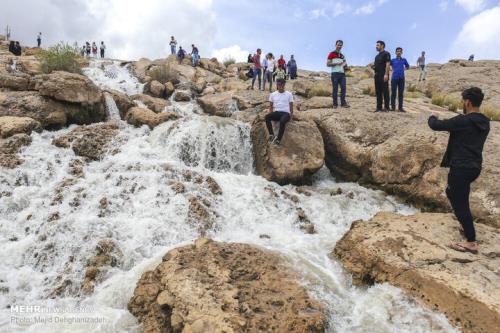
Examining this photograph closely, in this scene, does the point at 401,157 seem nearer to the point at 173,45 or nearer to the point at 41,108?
the point at 41,108

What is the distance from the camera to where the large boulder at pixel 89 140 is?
10.4 metres

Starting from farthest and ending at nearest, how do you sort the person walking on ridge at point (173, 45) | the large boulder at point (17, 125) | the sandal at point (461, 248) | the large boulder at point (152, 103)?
the person walking on ridge at point (173, 45) < the large boulder at point (152, 103) < the large boulder at point (17, 125) < the sandal at point (461, 248)

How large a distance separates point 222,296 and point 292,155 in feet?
20.3

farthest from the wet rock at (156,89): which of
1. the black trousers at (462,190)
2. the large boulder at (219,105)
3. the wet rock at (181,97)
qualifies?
the black trousers at (462,190)

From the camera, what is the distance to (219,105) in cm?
1593

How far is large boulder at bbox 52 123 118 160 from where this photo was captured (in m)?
10.4

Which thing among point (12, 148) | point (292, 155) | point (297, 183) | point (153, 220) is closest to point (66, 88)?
point (12, 148)

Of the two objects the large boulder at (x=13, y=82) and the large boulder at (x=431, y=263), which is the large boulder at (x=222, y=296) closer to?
the large boulder at (x=431, y=263)

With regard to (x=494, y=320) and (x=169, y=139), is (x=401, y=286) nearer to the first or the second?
(x=494, y=320)

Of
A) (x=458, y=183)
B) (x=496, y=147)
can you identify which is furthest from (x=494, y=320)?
(x=496, y=147)

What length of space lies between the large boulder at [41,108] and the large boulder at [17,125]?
0.46 metres

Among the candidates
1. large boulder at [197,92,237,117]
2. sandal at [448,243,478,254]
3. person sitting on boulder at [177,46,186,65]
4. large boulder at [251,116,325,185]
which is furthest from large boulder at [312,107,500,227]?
person sitting on boulder at [177,46,186,65]

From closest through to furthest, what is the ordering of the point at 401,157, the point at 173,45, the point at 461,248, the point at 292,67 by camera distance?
the point at 461,248
the point at 401,157
the point at 292,67
the point at 173,45
